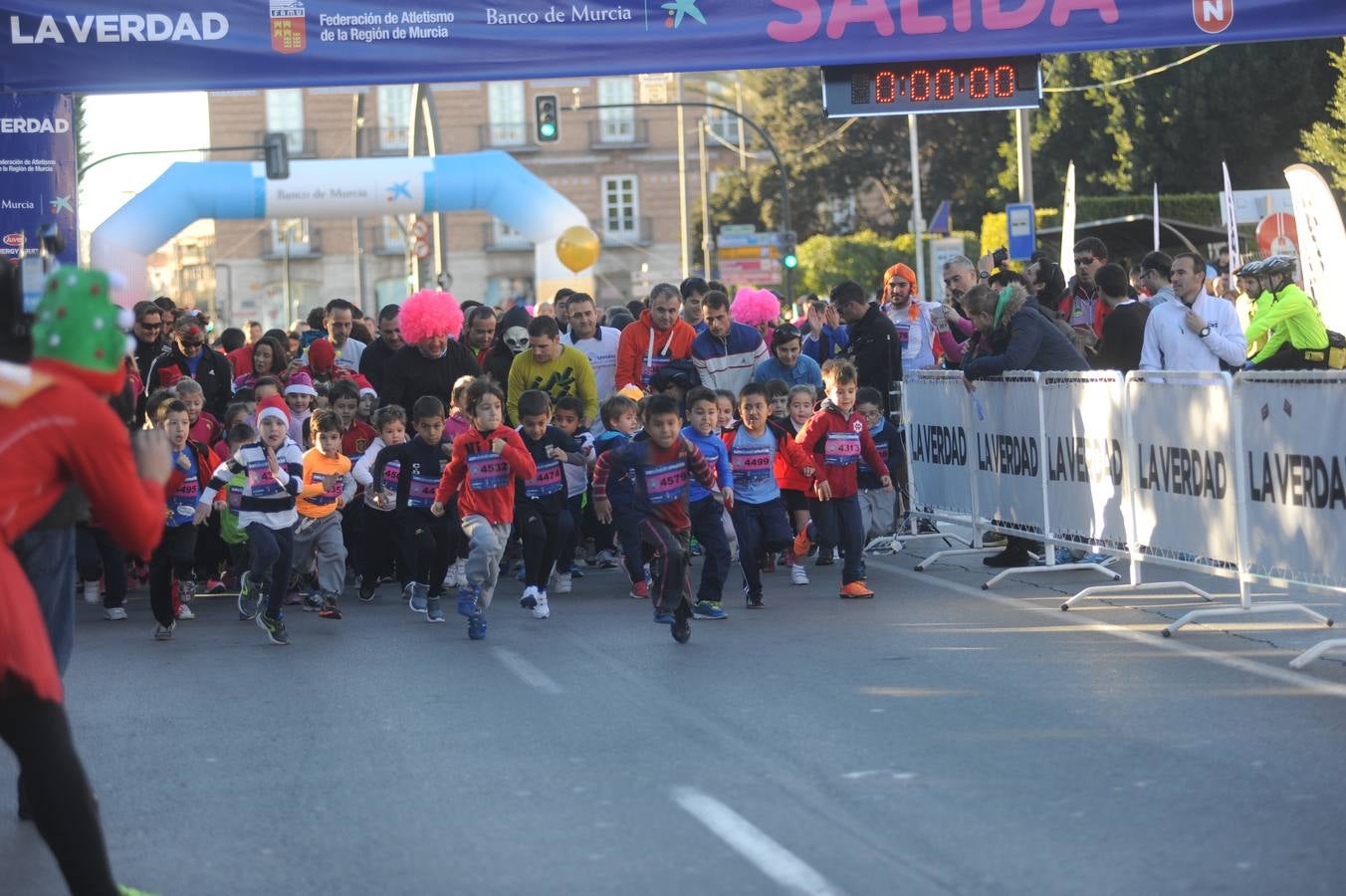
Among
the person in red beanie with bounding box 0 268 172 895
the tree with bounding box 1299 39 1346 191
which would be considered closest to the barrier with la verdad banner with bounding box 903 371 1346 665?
the person in red beanie with bounding box 0 268 172 895

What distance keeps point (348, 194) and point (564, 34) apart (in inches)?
913

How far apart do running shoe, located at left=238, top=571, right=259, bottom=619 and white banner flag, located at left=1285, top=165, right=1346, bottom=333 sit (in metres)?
10.8

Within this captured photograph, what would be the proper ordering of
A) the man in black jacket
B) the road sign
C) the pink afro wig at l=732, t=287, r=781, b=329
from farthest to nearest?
the road sign, the pink afro wig at l=732, t=287, r=781, b=329, the man in black jacket

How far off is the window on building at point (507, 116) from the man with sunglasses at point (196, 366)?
219ft

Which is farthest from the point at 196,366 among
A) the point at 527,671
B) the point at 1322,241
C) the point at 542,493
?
the point at 1322,241

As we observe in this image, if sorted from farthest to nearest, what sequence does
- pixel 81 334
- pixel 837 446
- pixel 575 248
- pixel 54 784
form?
pixel 575 248
pixel 837 446
pixel 81 334
pixel 54 784

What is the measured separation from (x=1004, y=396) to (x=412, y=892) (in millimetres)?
8634

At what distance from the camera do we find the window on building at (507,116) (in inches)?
3228

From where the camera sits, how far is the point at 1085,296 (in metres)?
15.9

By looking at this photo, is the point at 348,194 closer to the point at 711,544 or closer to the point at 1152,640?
the point at 711,544

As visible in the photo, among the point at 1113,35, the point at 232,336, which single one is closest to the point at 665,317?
the point at 1113,35

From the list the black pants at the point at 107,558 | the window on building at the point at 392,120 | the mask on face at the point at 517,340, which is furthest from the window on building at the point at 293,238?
the black pants at the point at 107,558

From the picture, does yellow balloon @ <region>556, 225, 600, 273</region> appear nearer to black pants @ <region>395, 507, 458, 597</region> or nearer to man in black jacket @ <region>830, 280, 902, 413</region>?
man in black jacket @ <region>830, 280, 902, 413</region>

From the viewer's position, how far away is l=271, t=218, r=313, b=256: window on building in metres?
81.1
